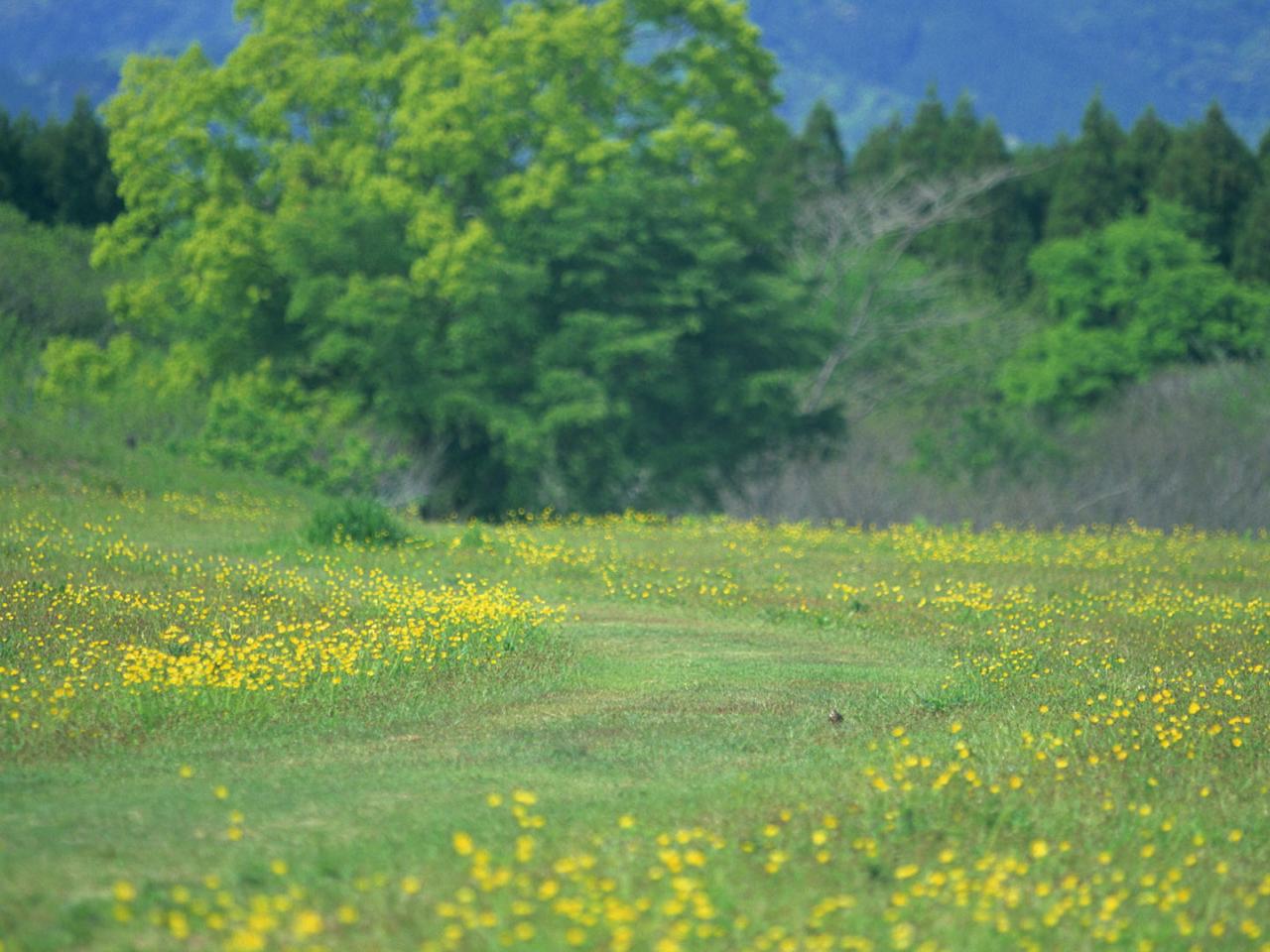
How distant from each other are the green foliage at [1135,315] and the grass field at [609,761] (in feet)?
96.6

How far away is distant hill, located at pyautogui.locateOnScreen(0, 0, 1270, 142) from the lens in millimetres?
130125

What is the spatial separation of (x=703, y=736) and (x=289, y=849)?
3193 millimetres

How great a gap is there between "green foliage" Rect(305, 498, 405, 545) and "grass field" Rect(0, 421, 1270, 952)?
47.3 inches

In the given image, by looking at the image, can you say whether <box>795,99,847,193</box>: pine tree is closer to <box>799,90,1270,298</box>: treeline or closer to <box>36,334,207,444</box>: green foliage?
<box>799,90,1270,298</box>: treeline

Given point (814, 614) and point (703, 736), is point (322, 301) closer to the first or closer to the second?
point (814, 614)

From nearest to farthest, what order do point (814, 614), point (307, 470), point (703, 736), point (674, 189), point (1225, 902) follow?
point (1225, 902)
point (703, 736)
point (814, 614)
point (307, 470)
point (674, 189)

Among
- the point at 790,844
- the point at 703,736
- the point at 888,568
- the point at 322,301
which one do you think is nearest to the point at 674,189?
the point at 322,301

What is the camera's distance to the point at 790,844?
7074 mm

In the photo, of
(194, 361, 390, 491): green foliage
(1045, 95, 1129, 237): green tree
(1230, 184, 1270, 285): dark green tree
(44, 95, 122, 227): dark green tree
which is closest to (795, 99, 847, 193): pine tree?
(1045, 95, 1129, 237): green tree

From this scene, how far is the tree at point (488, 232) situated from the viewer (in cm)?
3005

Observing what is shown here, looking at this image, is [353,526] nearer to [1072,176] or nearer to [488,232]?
[488,232]

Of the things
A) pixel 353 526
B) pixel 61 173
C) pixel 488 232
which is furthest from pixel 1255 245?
pixel 353 526

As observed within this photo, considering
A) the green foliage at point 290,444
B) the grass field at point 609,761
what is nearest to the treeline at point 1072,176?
the green foliage at point 290,444

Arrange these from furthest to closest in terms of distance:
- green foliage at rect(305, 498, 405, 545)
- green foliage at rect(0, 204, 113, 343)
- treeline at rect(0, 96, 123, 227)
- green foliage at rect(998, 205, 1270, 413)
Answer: green foliage at rect(998, 205, 1270, 413) → treeline at rect(0, 96, 123, 227) → green foliage at rect(0, 204, 113, 343) → green foliage at rect(305, 498, 405, 545)
